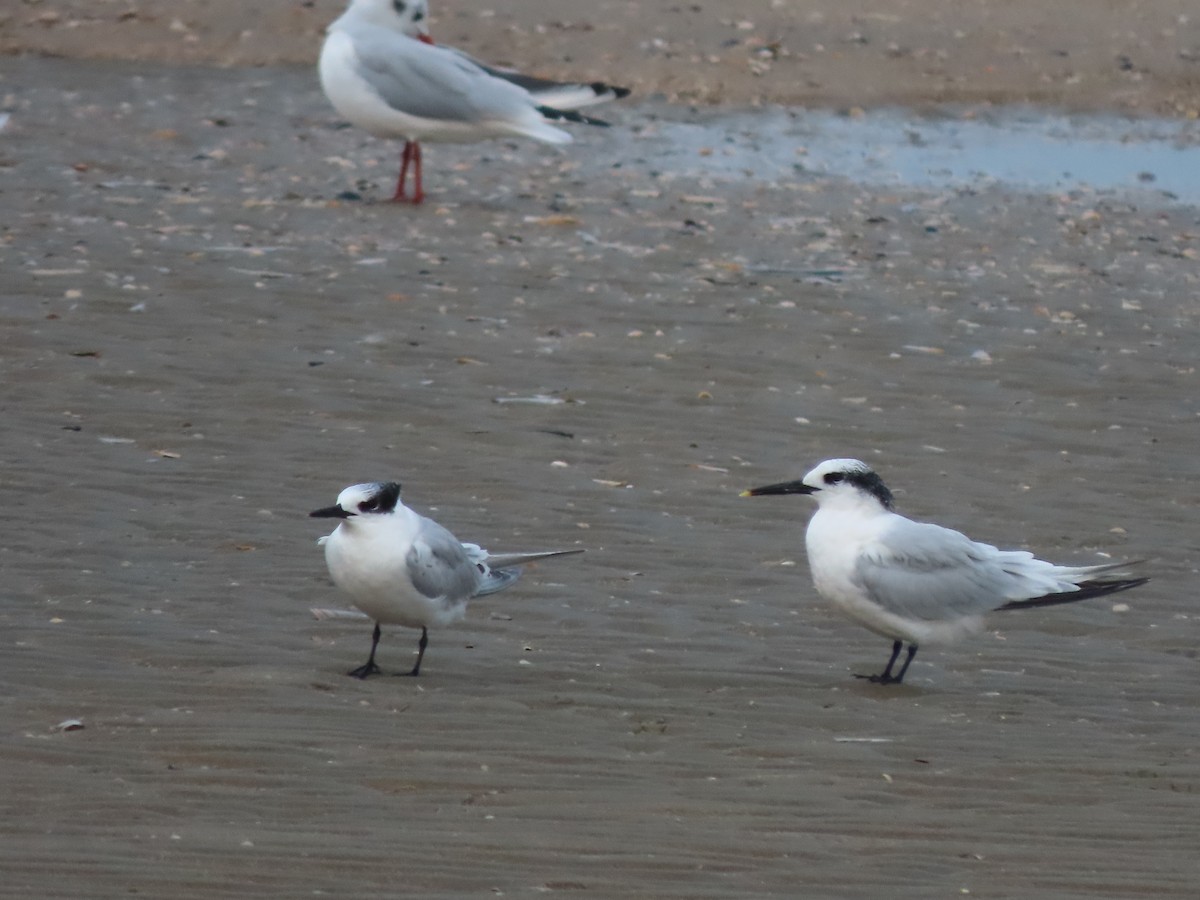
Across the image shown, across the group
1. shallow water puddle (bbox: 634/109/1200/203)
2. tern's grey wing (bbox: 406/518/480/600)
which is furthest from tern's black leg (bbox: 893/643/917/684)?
shallow water puddle (bbox: 634/109/1200/203)

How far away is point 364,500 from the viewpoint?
18.1ft

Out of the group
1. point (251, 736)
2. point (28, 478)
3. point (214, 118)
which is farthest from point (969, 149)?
point (251, 736)

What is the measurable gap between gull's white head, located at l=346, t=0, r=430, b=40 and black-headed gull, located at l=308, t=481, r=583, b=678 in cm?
805

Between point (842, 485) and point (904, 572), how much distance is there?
313 mm

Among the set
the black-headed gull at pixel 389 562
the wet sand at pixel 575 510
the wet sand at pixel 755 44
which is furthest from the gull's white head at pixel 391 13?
the black-headed gull at pixel 389 562

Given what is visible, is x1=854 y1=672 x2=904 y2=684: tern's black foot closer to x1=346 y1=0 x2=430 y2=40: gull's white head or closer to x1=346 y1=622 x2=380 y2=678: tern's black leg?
x1=346 y1=622 x2=380 y2=678: tern's black leg

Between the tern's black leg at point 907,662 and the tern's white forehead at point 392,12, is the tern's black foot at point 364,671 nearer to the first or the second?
the tern's black leg at point 907,662

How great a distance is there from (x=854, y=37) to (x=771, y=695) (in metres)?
14.1

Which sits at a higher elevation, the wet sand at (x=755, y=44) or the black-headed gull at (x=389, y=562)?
the wet sand at (x=755, y=44)

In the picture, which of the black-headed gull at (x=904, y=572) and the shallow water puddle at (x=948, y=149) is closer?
the black-headed gull at (x=904, y=572)

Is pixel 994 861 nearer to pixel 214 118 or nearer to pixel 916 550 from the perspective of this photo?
pixel 916 550

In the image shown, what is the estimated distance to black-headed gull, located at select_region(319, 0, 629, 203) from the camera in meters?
12.7

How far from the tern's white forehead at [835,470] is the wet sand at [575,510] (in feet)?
1.69

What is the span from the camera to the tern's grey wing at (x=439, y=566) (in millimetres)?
5547
